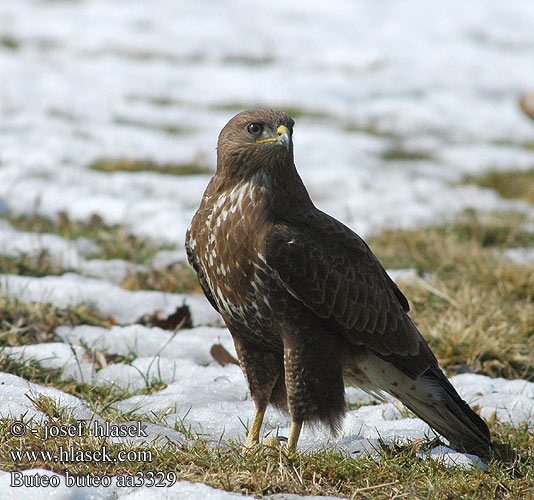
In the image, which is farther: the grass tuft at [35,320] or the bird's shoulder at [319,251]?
the grass tuft at [35,320]

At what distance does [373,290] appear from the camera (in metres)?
3.84

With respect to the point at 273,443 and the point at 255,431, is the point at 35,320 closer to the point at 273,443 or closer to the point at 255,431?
the point at 255,431

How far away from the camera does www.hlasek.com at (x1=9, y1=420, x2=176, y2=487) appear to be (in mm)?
2898

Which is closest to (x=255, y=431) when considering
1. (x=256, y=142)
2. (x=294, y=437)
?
(x=294, y=437)

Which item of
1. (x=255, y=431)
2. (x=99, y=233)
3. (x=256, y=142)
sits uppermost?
(x=256, y=142)

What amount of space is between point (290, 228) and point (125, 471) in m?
1.30

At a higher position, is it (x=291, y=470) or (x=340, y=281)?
(x=340, y=281)

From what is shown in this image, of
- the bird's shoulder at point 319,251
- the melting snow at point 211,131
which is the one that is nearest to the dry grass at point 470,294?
the melting snow at point 211,131

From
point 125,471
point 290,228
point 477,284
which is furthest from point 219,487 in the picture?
point 477,284

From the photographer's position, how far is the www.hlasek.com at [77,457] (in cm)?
290

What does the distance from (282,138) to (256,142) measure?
0.49ft

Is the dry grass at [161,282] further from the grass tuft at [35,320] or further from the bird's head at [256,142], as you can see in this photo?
Result: the bird's head at [256,142]

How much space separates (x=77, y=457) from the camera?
307 cm

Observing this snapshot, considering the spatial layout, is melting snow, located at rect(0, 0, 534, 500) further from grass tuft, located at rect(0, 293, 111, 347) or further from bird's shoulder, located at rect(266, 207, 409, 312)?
bird's shoulder, located at rect(266, 207, 409, 312)
